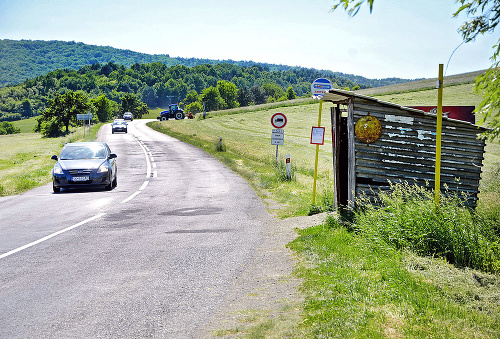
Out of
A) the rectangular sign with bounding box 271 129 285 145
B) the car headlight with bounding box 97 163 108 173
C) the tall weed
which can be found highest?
the rectangular sign with bounding box 271 129 285 145

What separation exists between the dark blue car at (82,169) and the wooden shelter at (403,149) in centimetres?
1011

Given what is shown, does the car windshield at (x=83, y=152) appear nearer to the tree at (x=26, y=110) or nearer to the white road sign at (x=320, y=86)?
the white road sign at (x=320, y=86)

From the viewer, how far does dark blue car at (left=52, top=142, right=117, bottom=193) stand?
628 inches

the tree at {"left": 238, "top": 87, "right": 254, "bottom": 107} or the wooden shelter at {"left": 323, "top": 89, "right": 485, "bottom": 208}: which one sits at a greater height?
the tree at {"left": 238, "top": 87, "right": 254, "bottom": 107}

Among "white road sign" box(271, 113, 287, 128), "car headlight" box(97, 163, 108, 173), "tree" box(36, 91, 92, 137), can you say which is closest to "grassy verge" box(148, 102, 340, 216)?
"white road sign" box(271, 113, 287, 128)

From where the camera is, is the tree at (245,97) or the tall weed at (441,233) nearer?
the tall weed at (441,233)

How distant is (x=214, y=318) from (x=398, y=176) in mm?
5932

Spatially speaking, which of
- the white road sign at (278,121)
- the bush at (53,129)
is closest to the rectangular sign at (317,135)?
the white road sign at (278,121)

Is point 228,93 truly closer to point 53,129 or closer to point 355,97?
point 53,129

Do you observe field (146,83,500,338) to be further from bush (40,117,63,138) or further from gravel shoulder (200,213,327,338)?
bush (40,117,63,138)

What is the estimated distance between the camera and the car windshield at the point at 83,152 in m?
17.0

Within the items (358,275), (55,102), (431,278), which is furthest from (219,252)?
(55,102)

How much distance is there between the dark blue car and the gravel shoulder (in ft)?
32.5

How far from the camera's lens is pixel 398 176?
9406 mm
